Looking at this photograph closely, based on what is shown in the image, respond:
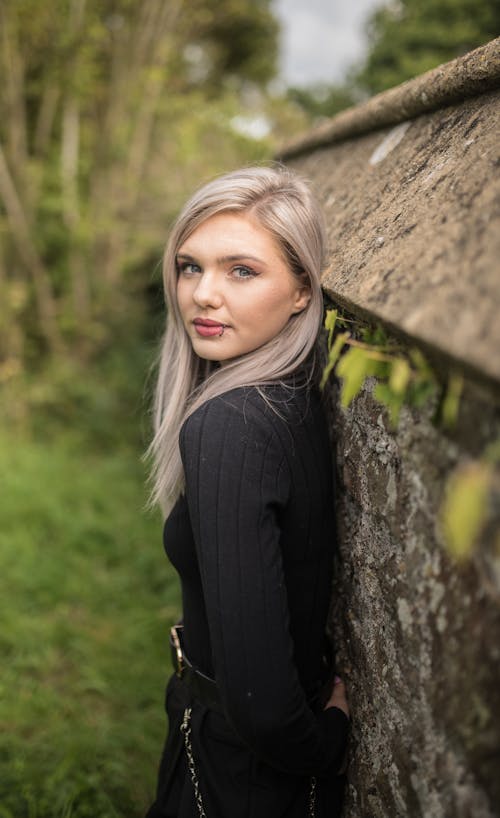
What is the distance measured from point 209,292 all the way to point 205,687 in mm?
1091

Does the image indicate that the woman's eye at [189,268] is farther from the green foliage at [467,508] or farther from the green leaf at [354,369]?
the green foliage at [467,508]

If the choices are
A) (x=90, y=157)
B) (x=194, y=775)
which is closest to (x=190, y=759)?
(x=194, y=775)

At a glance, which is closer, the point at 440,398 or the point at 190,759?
the point at 440,398

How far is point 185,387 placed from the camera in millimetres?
1944

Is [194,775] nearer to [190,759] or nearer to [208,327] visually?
[190,759]

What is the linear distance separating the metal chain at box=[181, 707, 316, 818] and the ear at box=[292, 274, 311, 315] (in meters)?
1.20

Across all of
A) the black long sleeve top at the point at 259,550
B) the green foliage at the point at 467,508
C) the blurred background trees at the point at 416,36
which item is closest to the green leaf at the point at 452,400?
the green foliage at the point at 467,508

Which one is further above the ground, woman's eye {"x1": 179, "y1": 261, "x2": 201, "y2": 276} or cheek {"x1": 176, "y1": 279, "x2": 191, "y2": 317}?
woman's eye {"x1": 179, "y1": 261, "x2": 201, "y2": 276}

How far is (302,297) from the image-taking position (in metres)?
1.80

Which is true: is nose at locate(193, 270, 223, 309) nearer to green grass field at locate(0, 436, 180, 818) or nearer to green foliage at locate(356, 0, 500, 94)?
green grass field at locate(0, 436, 180, 818)

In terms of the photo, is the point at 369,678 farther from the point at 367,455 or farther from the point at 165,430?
the point at 165,430

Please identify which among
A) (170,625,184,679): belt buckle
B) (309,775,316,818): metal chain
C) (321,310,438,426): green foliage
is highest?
(321,310,438,426): green foliage

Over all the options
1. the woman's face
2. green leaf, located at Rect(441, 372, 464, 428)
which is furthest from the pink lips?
green leaf, located at Rect(441, 372, 464, 428)

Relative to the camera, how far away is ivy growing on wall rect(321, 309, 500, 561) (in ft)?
2.43
